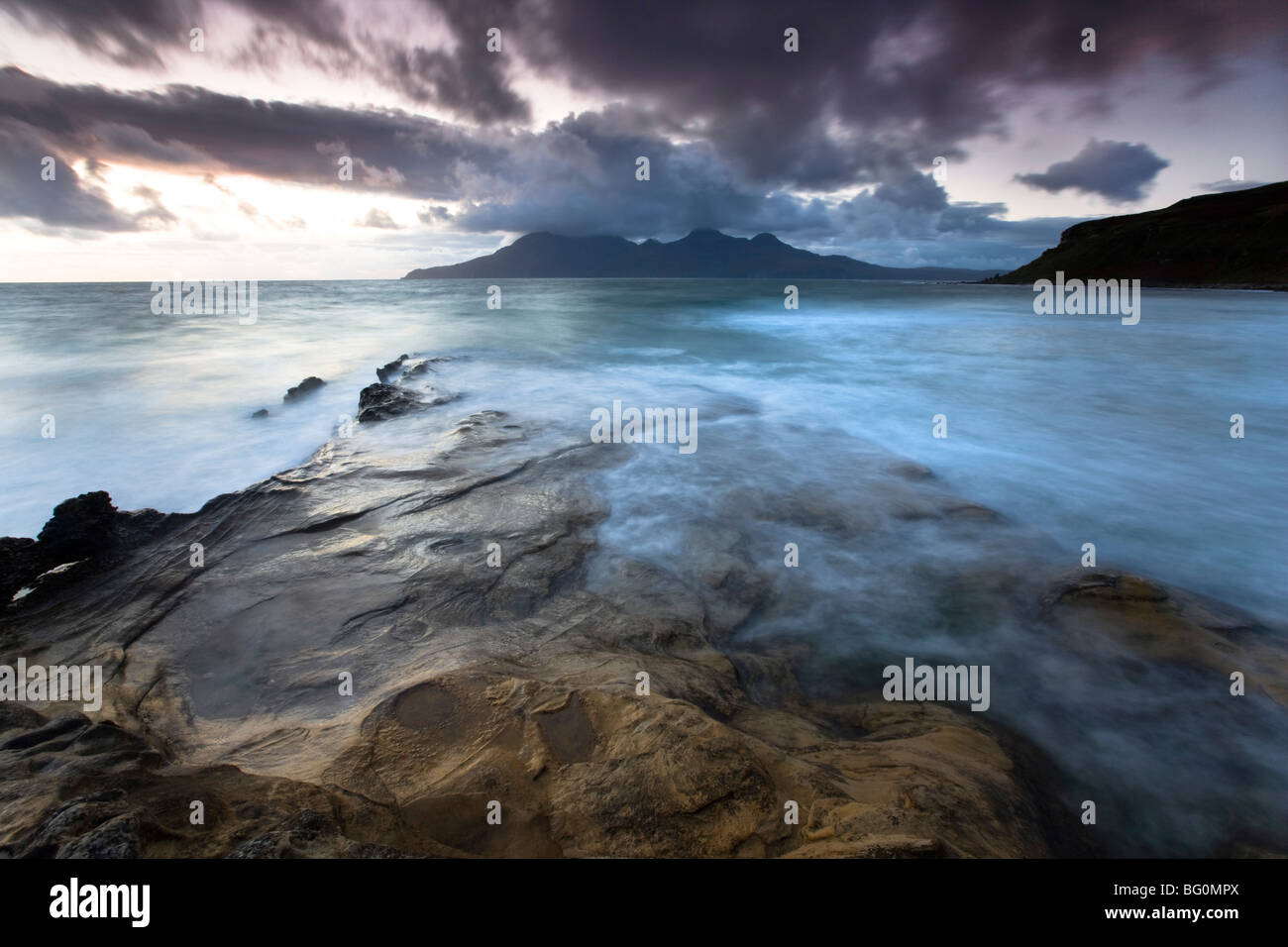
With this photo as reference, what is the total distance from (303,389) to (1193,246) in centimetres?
10135

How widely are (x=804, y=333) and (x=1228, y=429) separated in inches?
752

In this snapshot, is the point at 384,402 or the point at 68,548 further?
the point at 384,402

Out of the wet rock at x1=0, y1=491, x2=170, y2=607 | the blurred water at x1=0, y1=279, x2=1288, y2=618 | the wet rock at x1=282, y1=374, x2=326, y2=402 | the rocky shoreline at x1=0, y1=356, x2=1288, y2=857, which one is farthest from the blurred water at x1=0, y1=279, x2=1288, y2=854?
the wet rock at x1=0, y1=491, x2=170, y2=607

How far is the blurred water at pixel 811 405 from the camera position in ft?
25.2

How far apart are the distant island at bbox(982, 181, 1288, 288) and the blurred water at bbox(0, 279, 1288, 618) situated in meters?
48.9

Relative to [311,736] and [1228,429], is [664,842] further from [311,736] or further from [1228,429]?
[1228,429]

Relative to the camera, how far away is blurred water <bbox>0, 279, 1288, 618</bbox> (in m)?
7.68

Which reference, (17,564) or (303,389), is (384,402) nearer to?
(303,389)

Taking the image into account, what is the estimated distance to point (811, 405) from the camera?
13.8m

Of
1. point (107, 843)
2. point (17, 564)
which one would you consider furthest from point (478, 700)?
point (17, 564)

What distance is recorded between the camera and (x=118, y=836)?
201 centimetres

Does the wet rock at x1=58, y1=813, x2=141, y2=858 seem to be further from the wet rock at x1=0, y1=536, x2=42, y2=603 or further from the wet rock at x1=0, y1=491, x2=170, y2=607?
the wet rock at x1=0, y1=536, x2=42, y2=603
